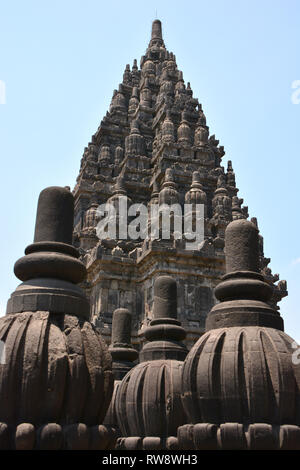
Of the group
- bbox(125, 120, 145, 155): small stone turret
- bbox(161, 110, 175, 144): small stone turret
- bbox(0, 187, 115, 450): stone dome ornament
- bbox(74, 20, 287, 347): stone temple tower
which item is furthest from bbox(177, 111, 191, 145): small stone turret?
bbox(0, 187, 115, 450): stone dome ornament

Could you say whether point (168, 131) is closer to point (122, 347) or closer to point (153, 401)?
point (122, 347)

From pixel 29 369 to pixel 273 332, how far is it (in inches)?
117

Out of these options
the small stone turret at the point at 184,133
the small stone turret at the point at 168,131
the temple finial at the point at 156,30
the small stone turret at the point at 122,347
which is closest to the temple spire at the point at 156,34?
the temple finial at the point at 156,30

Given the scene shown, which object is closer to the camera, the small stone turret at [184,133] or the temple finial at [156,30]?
the small stone turret at [184,133]

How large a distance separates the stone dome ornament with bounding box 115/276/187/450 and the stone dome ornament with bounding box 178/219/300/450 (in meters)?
1.60

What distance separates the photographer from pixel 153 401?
8.22 m

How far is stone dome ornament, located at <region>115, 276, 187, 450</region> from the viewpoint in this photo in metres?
8.19

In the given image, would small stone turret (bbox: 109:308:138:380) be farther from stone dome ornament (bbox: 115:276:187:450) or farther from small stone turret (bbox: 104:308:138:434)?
stone dome ornament (bbox: 115:276:187:450)

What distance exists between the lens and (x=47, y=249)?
260 inches

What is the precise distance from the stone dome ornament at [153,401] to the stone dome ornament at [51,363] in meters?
2.27

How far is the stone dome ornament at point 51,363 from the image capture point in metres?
5.37

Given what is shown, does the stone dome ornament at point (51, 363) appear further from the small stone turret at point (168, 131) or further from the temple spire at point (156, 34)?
the temple spire at point (156, 34)

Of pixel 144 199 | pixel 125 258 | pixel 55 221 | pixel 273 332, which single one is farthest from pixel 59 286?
pixel 144 199

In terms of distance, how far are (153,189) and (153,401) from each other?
71.8ft
